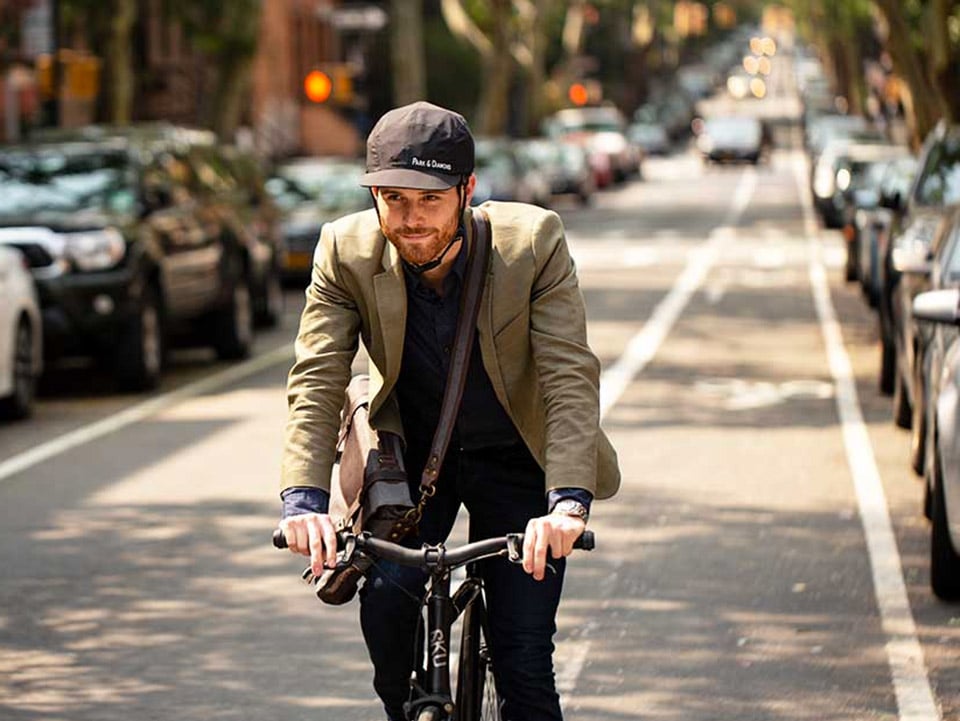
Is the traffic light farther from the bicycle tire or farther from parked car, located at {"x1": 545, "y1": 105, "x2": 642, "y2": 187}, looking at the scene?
the bicycle tire

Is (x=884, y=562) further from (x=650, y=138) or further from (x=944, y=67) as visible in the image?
(x=650, y=138)

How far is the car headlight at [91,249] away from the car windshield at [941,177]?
5698 mm

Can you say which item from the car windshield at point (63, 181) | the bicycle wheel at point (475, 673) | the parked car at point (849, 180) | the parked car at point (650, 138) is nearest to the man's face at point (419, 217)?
the bicycle wheel at point (475, 673)

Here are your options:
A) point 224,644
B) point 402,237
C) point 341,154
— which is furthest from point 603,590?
point 341,154

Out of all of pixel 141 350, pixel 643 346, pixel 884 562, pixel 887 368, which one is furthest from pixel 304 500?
pixel 643 346

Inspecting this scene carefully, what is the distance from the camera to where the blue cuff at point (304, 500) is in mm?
4492

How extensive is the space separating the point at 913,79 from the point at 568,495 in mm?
24855

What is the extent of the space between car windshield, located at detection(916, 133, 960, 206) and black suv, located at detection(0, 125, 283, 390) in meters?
5.58

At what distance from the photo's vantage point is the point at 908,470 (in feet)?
39.6

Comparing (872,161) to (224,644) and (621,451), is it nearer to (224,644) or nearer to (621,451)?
(621,451)

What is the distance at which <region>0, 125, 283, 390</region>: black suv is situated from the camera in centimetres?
1573

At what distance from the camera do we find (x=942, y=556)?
8570 millimetres

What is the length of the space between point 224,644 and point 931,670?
2.49 m

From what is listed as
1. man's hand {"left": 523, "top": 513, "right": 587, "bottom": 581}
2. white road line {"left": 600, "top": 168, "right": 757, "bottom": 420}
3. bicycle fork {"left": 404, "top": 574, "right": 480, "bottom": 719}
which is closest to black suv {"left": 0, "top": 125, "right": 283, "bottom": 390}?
white road line {"left": 600, "top": 168, "right": 757, "bottom": 420}
